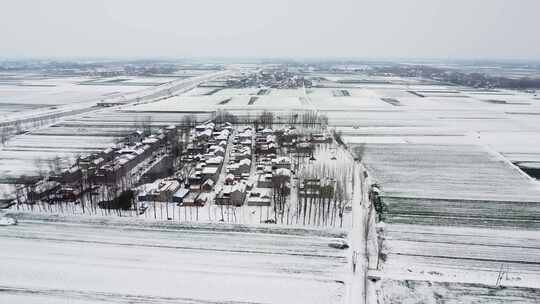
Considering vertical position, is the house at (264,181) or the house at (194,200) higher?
the house at (264,181)

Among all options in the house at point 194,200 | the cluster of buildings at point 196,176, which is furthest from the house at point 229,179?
the house at point 194,200

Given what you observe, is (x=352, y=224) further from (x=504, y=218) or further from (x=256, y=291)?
(x=504, y=218)

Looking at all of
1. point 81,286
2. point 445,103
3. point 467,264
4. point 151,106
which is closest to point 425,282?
point 467,264

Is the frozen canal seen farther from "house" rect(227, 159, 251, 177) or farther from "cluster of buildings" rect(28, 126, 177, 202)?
"house" rect(227, 159, 251, 177)

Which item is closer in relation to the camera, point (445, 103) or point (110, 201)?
point (110, 201)

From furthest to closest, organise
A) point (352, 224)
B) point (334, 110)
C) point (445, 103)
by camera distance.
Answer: point (445, 103)
point (334, 110)
point (352, 224)

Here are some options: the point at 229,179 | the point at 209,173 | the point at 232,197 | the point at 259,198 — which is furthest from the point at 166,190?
the point at 259,198

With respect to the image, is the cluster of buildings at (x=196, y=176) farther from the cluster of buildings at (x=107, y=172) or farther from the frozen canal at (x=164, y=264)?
the frozen canal at (x=164, y=264)

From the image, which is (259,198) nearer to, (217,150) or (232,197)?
(232,197)

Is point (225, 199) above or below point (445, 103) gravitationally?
below
